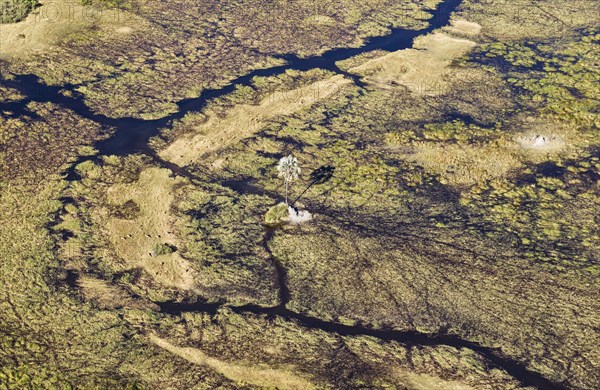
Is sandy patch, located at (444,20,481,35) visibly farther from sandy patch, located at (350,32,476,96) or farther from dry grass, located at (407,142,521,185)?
dry grass, located at (407,142,521,185)

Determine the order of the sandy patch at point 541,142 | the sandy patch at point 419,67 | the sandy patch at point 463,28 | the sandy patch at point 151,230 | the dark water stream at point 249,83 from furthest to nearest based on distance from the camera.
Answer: the sandy patch at point 463,28, the sandy patch at point 419,67, the sandy patch at point 541,142, the sandy patch at point 151,230, the dark water stream at point 249,83

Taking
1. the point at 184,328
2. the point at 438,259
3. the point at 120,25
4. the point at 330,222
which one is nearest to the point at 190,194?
the point at 330,222

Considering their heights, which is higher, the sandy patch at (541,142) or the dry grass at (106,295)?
the sandy patch at (541,142)

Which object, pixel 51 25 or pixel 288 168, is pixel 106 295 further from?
pixel 51 25

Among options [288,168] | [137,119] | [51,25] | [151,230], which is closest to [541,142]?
[288,168]

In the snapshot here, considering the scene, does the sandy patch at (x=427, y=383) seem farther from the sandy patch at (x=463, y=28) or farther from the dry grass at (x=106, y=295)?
the sandy patch at (x=463, y=28)

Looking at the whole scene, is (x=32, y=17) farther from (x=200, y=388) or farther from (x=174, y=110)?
(x=200, y=388)

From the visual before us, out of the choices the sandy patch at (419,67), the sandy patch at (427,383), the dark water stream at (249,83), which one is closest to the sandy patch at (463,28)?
the dark water stream at (249,83)
